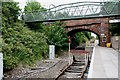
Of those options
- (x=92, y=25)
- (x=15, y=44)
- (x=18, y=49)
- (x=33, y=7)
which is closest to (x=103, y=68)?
(x=18, y=49)

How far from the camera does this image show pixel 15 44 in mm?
19062

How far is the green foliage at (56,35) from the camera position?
1164 inches

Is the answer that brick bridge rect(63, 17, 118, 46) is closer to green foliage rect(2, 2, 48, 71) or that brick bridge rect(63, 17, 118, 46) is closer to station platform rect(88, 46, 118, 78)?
green foliage rect(2, 2, 48, 71)

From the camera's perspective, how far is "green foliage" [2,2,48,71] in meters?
16.0

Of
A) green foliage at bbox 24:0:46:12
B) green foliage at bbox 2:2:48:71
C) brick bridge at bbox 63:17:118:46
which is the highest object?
green foliage at bbox 24:0:46:12

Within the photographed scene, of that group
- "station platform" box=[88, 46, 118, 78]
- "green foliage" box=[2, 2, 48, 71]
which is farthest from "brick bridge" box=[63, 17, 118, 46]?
"station platform" box=[88, 46, 118, 78]

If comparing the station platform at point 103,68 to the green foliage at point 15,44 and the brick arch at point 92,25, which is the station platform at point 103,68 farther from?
the brick arch at point 92,25

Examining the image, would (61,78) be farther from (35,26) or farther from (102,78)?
(35,26)

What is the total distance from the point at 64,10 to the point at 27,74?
16554 mm

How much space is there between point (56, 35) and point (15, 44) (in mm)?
11331

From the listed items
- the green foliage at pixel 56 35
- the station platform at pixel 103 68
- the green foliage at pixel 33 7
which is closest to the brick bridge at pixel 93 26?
the green foliage at pixel 56 35

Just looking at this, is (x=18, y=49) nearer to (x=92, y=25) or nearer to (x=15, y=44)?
(x=15, y=44)

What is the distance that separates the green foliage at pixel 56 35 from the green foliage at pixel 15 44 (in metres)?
2.07

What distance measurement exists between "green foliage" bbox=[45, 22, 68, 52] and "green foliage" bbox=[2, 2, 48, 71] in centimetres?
207
